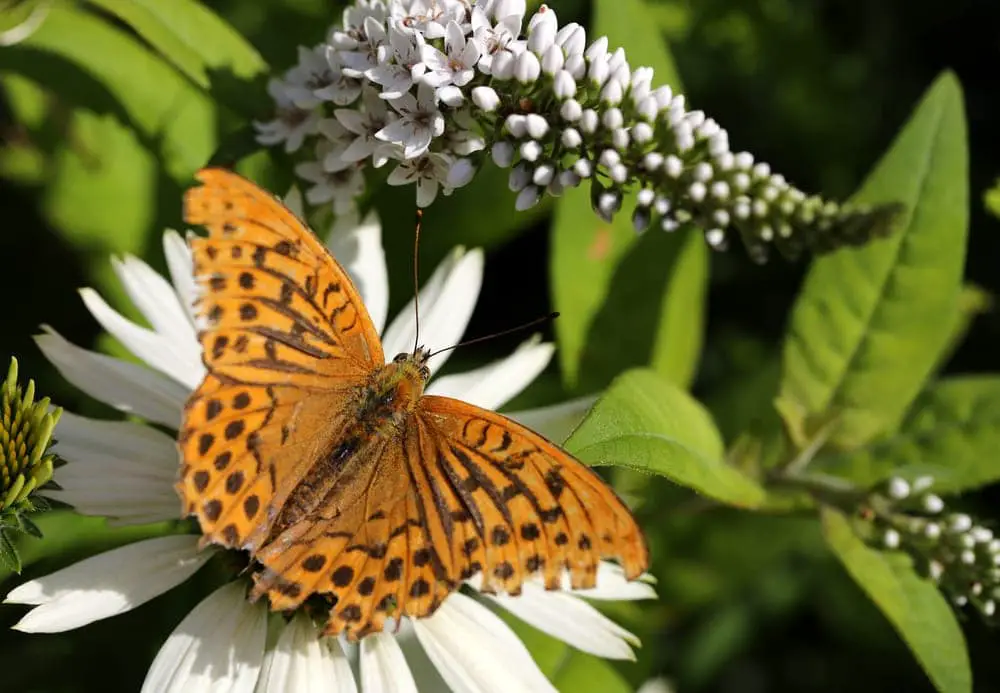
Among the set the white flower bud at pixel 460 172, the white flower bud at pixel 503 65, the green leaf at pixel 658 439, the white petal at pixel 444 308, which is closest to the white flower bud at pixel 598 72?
the white flower bud at pixel 503 65

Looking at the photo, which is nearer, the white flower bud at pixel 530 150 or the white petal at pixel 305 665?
the white flower bud at pixel 530 150

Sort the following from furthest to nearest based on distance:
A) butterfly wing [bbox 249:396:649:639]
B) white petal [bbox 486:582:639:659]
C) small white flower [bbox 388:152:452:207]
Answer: white petal [bbox 486:582:639:659]
small white flower [bbox 388:152:452:207]
butterfly wing [bbox 249:396:649:639]

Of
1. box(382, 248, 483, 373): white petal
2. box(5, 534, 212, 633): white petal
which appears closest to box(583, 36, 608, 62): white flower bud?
box(382, 248, 483, 373): white petal

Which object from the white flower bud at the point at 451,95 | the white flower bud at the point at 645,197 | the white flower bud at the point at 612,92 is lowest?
the white flower bud at the point at 645,197

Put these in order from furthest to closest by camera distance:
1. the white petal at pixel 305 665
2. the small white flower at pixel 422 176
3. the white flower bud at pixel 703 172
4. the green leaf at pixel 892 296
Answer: the green leaf at pixel 892 296 → the white petal at pixel 305 665 → the small white flower at pixel 422 176 → the white flower bud at pixel 703 172

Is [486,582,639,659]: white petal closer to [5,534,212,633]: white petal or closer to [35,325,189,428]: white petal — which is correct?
[5,534,212,633]: white petal

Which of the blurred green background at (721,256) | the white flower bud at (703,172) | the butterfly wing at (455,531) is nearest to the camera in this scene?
the butterfly wing at (455,531)

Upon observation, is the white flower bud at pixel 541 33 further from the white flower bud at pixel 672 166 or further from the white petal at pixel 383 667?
the white petal at pixel 383 667
